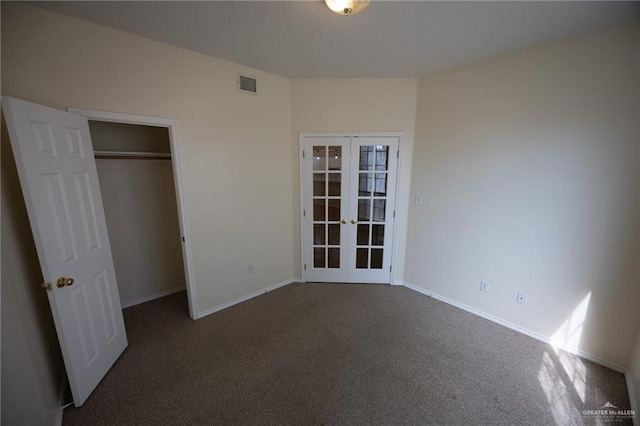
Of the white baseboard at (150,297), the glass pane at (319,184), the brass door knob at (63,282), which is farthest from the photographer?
the glass pane at (319,184)

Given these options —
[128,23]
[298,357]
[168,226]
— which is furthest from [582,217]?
[168,226]

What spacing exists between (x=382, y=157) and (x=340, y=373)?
2.39 m

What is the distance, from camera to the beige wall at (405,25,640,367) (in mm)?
1879

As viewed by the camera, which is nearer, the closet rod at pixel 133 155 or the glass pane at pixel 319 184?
the closet rod at pixel 133 155

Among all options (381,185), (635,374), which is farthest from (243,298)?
(635,374)

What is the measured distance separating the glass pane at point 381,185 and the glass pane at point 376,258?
0.78 meters

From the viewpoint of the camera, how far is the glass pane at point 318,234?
3.40 metres

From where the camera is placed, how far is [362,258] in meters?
3.45

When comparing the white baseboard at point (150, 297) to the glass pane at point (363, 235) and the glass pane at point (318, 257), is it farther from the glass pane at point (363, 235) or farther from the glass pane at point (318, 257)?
the glass pane at point (363, 235)

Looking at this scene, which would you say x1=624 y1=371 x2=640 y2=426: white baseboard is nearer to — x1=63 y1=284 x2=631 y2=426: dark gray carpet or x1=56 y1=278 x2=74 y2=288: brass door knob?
x1=63 y1=284 x2=631 y2=426: dark gray carpet

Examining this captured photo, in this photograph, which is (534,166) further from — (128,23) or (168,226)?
(168,226)

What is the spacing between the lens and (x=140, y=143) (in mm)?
2758

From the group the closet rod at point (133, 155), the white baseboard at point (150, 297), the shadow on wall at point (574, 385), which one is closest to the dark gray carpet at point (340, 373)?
the shadow on wall at point (574, 385)

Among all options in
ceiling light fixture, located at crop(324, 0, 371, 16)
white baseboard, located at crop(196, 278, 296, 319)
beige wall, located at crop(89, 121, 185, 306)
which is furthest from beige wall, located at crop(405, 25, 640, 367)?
beige wall, located at crop(89, 121, 185, 306)
